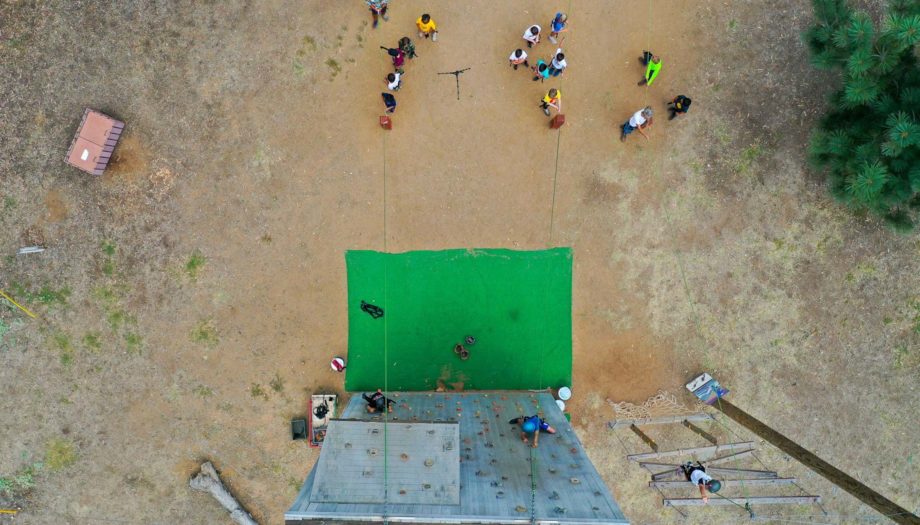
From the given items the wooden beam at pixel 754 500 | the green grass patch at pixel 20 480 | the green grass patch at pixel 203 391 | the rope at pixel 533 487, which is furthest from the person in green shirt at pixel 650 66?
the green grass patch at pixel 20 480

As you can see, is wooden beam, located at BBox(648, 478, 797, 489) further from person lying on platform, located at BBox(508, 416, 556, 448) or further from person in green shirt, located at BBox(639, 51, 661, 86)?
person in green shirt, located at BBox(639, 51, 661, 86)

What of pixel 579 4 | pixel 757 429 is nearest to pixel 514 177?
pixel 579 4

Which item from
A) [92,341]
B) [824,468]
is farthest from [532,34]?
[824,468]

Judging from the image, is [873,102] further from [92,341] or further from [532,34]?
[92,341]

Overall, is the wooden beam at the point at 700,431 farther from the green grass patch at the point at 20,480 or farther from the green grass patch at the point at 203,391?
the green grass patch at the point at 20,480

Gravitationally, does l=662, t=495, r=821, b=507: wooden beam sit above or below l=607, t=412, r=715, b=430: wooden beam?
below

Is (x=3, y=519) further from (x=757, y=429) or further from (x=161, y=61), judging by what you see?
(x=757, y=429)

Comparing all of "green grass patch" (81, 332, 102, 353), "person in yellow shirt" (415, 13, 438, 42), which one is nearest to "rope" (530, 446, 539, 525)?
"person in yellow shirt" (415, 13, 438, 42)
